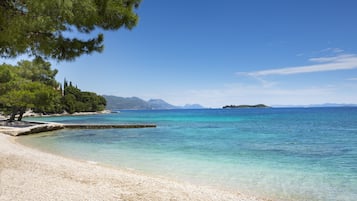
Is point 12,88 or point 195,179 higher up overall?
point 12,88

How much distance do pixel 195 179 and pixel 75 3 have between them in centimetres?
599

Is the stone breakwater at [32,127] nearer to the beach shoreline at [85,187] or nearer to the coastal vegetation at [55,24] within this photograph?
the beach shoreline at [85,187]

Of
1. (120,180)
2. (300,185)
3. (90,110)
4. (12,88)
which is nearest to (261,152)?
(300,185)

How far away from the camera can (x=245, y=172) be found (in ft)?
31.7

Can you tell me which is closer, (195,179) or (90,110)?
(195,179)

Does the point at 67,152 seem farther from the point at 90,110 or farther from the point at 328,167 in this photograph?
the point at 90,110

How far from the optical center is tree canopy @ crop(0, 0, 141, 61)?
4266 mm

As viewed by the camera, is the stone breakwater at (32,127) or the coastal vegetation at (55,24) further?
the stone breakwater at (32,127)

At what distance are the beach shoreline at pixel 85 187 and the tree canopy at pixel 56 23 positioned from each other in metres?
2.67

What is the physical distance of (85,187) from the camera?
21.0ft

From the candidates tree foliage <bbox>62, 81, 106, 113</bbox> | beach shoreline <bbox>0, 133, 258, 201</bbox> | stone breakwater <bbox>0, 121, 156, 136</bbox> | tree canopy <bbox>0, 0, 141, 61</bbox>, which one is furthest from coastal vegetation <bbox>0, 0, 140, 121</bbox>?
tree foliage <bbox>62, 81, 106, 113</bbox>

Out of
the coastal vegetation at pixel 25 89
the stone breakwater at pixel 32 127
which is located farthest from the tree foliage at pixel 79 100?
the stone breakwater at pixel 32 127

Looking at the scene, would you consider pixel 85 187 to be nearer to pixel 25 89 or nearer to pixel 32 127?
pixel 32 127

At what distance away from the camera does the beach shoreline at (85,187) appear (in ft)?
18.5
